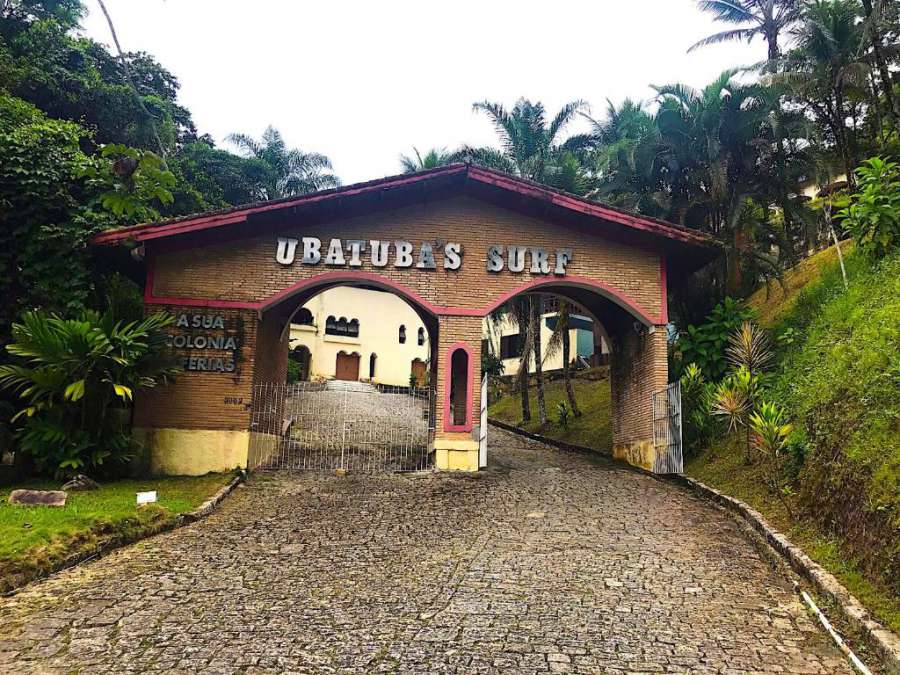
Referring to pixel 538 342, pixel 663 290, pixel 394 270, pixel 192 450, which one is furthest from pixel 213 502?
pixel 538 342

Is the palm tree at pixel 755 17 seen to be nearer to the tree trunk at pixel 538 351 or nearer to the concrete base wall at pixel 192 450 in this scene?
the tree trunk at pixel 538 351

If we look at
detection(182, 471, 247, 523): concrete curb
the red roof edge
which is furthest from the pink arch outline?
detection(182, 471, 247, 523): concrete curb

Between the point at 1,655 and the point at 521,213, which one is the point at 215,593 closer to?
the point at 1,655

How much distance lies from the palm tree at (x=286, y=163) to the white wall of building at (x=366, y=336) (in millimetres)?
6264

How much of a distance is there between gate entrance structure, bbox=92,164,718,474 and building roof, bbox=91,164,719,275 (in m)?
0.03

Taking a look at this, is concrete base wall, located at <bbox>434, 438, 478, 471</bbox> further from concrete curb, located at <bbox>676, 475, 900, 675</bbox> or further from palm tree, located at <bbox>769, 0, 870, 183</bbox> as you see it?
palm tree, located at <bbox>769, 0, 870, 183</bbox>

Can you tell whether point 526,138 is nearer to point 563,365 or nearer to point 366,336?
point 563,365

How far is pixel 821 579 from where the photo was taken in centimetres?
614

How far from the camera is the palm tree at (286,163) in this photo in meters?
40.6

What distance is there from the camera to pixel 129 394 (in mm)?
10938

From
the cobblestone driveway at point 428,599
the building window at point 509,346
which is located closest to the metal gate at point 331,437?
the cobblestone driveway at point 428,599

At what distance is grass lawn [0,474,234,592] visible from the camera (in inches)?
269

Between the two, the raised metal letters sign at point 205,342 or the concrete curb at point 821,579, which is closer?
the concrete curb at point 821,579

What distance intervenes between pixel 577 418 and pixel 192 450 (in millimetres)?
13644
